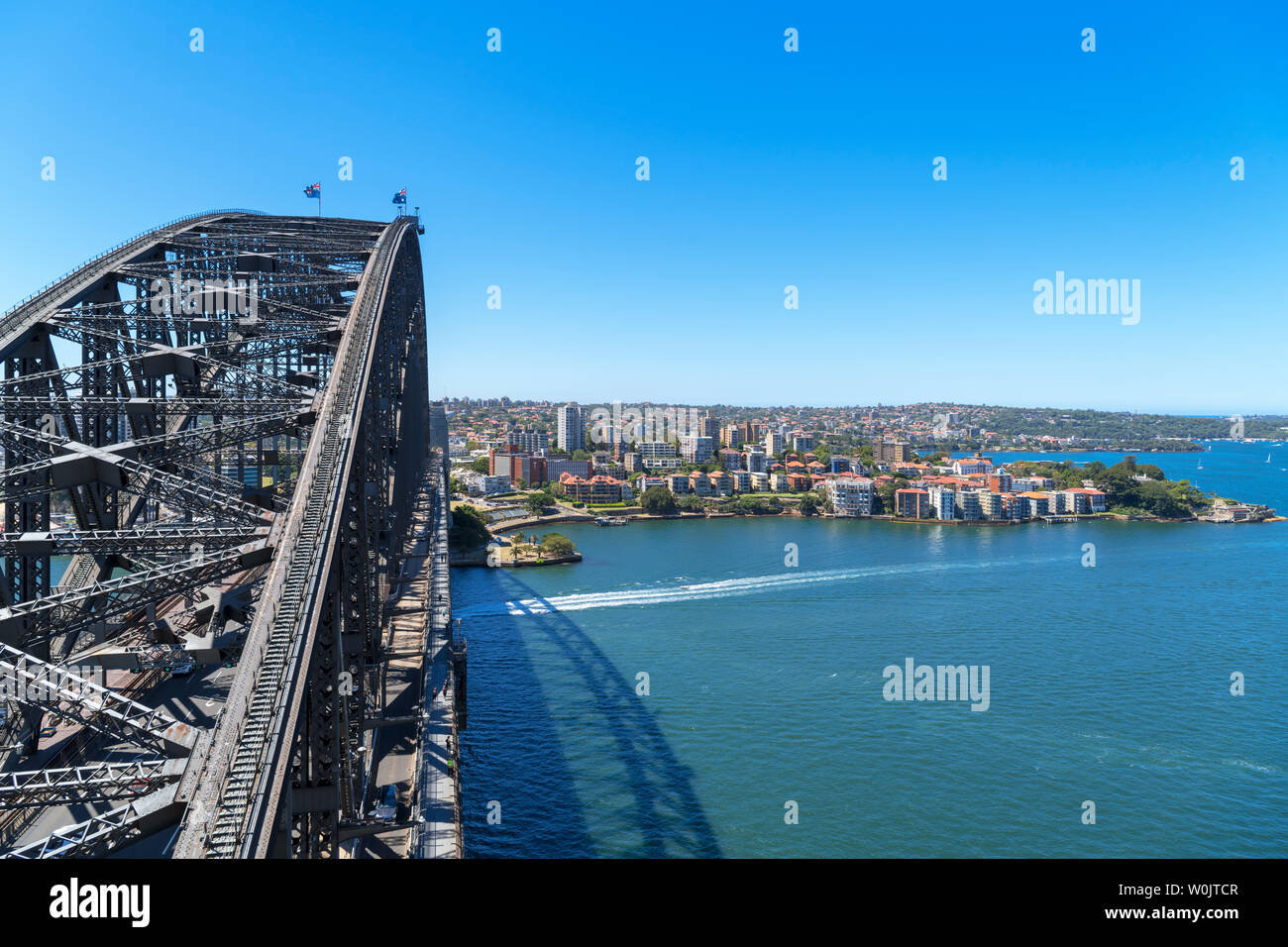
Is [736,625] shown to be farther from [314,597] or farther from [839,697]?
[314,597]

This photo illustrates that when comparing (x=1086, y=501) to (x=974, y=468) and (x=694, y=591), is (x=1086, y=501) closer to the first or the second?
(x=974, y=468)

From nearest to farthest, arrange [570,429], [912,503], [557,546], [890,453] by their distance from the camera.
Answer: [557,546]
[912,503]
[890,453]
[570,429]

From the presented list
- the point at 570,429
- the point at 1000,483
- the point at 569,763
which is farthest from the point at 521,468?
the point at 569,763

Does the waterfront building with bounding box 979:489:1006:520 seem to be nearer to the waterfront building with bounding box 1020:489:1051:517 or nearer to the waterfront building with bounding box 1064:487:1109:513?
the waterfront building with bounding box 1020:489:1051:517

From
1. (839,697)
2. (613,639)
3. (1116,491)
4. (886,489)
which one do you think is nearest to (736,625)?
(613,639)

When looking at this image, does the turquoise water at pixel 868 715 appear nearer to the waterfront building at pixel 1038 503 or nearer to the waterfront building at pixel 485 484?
the waterfront building at pixel 1038 503
